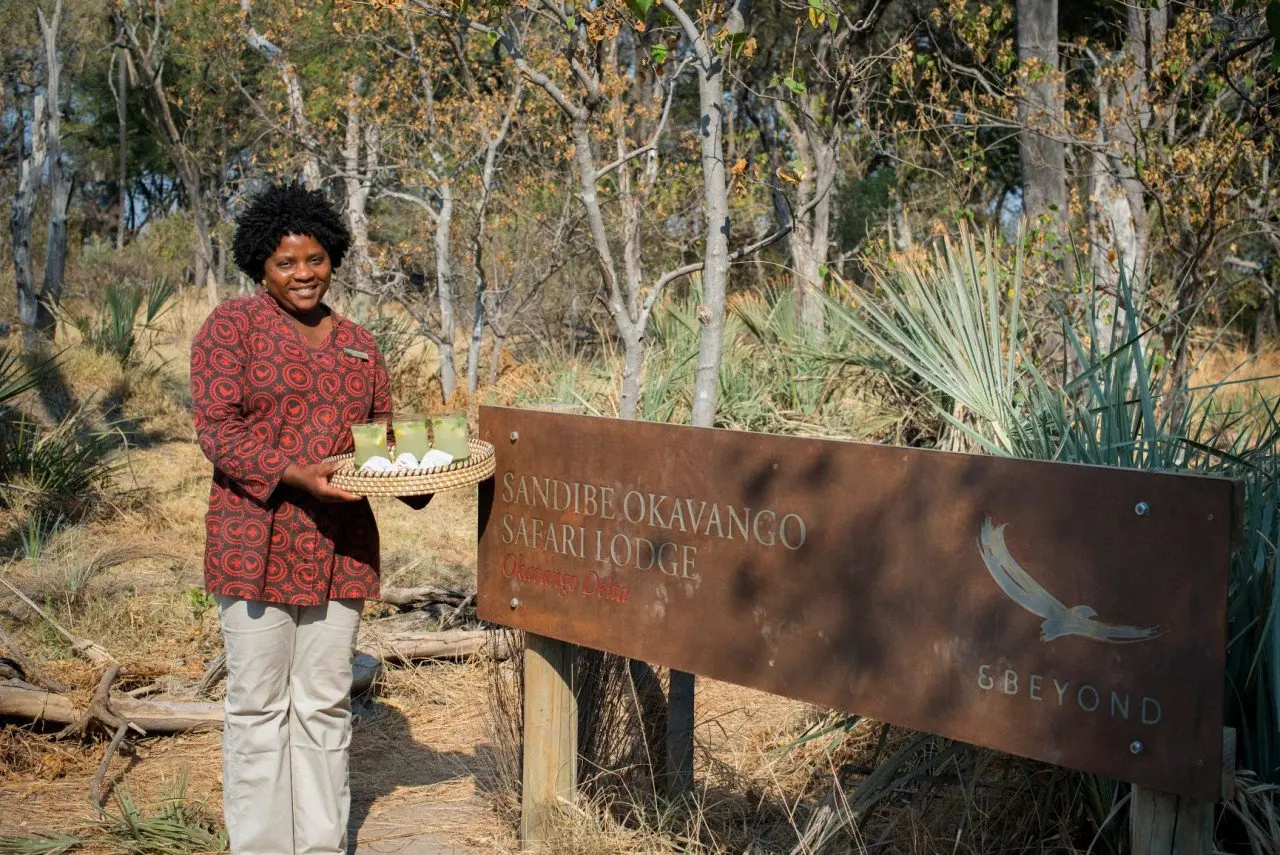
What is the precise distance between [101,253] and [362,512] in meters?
21.2

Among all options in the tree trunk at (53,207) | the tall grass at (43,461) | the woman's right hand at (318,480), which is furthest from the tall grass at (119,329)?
the woman's right hand at (318,480)

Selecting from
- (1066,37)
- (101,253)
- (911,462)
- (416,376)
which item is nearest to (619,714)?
(911,462)

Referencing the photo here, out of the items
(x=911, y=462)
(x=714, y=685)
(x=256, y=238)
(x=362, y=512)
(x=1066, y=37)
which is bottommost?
(x=714, y=685)

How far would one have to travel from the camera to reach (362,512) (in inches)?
135

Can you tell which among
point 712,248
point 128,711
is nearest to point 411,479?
point 712,248

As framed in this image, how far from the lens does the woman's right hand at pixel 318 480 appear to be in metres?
3.04

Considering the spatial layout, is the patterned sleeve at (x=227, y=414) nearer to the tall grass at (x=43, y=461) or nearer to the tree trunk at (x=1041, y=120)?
the tall grass at (x=43, y=461)

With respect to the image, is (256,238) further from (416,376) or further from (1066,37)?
(1066,37)

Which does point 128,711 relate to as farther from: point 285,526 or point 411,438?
point 411,438

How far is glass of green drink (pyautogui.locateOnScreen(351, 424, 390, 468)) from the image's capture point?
9.88 ft

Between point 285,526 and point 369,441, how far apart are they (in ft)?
1.42

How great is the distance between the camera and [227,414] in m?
3.15

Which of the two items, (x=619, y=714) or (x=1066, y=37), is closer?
(x=619, y=714)

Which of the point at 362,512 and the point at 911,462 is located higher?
the point at 911,462
